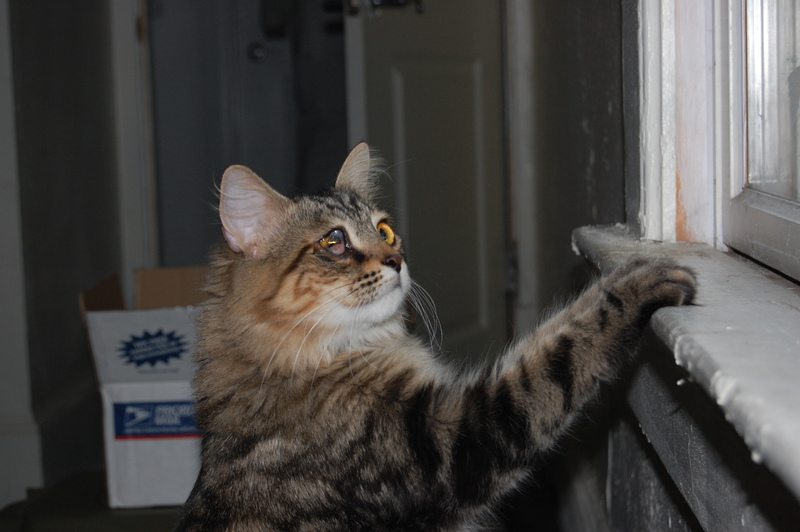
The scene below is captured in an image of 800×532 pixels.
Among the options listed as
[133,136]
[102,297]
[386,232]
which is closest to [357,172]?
[386,232]

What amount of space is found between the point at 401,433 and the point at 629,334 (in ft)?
1.06

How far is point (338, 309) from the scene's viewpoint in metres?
1.15

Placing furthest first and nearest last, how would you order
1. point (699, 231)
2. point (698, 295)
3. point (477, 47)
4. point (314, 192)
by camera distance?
point (477, 47)
point (314, 192)
point (699, 231)
point (698, 295)

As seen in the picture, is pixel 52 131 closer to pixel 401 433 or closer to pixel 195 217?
pixel 195 217

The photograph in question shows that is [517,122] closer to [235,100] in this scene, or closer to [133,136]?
[235,100]

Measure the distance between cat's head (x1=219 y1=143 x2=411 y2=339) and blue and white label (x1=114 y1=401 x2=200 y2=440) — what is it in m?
1.04

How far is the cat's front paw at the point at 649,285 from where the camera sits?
827 millimetres

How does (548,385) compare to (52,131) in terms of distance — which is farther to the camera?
(52,131)

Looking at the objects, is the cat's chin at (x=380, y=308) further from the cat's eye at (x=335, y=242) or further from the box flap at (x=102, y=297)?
the box flap at (x=102, y=297)

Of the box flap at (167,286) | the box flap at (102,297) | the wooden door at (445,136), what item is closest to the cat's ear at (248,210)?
the box flap at (102,297)

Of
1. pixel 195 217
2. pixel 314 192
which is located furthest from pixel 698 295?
pixel 195 217

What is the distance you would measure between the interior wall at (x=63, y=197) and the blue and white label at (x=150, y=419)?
1.55 feet

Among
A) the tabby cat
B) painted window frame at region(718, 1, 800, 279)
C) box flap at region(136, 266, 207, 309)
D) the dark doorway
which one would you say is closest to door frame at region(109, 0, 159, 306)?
the dark doorway

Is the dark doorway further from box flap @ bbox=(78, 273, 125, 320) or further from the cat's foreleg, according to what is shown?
the cat's foreleg
